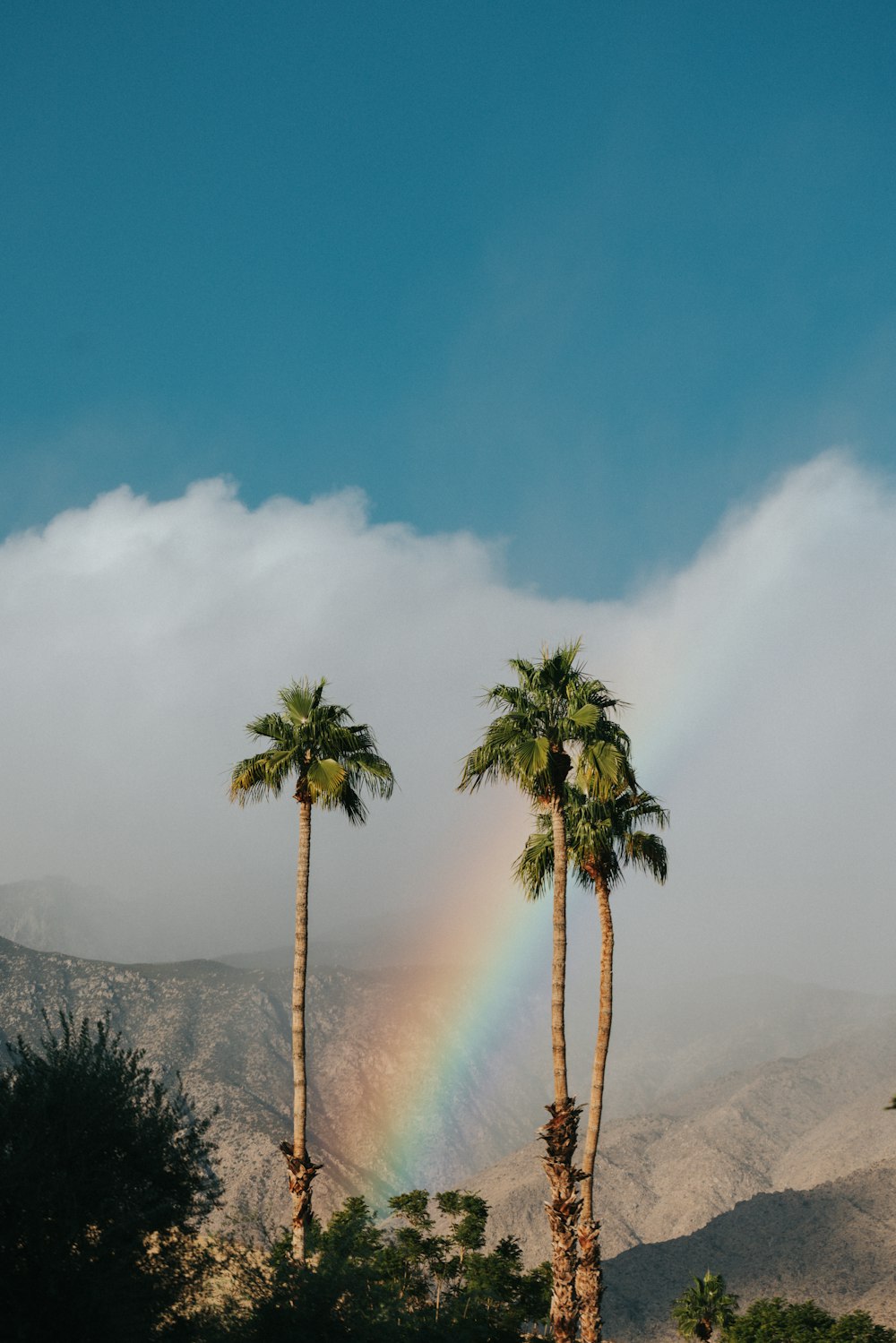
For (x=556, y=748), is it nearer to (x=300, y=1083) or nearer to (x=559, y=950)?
(x=559, y=950)

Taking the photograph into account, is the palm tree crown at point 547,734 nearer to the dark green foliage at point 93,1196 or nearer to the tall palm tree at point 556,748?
the tall palm tree at point 556,748

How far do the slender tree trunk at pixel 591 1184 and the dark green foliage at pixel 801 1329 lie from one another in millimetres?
46727

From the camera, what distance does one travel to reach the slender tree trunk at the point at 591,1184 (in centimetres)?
2366

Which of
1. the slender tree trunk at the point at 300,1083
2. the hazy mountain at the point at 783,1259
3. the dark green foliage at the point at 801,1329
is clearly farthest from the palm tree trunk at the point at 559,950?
the hazy mountain at the point at 783,1259

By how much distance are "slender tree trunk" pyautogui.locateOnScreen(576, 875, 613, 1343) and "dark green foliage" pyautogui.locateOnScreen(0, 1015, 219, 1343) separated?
906 centimetres

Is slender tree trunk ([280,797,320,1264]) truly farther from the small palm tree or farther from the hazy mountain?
the hazy mountain

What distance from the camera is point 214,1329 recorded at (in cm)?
1560

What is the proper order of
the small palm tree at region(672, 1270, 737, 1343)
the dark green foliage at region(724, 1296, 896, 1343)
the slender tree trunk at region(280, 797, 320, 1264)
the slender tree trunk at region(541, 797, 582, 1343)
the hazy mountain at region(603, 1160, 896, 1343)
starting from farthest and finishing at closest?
the hazy mountain at region(603, 1160, 896, 1343) < the small palm tree at region(672, 1270, 737, 1343) < the dark green foliage at region(724, 1296, 896, 1343) < the slender tree trunk at region(280, 797, 320, 1264) < the slender tree trunk at region(541, 797, 582, 1343)

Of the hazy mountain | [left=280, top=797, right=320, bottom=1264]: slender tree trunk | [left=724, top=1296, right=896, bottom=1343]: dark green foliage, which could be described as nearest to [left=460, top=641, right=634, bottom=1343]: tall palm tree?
[left=280, top=797, right=320, bottom=1264]: slender tree trunk

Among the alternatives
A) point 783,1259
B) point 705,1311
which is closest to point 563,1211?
point 705,1311

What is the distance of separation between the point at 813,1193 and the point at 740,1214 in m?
11.8

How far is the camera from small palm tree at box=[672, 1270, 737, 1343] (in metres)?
66.1

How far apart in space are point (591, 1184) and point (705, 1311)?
171 ft

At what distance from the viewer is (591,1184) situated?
1008 inches
